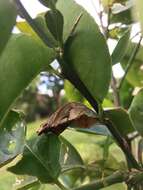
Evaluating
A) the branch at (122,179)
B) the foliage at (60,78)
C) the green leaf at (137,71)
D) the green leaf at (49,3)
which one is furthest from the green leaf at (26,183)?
the green leaf at (137,71)

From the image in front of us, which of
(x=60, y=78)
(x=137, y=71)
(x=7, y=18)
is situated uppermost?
(x=7, y=18)

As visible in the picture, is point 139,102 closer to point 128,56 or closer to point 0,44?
point 0,44

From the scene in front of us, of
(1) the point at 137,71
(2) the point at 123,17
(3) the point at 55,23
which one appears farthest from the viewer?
(1) the point at 137,71

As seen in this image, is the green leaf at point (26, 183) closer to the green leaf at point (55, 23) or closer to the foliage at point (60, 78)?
the foliage at point (60, 78)

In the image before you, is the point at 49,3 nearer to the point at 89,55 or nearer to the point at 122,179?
the point at 89,55

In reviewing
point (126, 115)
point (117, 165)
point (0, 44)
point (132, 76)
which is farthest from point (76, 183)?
point (0, 44)

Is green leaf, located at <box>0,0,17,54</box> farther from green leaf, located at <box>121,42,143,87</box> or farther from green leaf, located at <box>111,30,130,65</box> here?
green leaf, located at <box>121,42,143,87</box>

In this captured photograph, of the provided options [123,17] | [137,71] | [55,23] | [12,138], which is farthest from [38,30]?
[137,71]

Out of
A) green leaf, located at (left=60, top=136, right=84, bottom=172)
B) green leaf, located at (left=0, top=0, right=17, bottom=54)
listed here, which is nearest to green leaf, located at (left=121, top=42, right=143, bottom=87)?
green leaf, located at (left=60, top=136, right=84, bottom=172)
